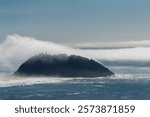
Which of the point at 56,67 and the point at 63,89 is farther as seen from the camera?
the point at 56,67

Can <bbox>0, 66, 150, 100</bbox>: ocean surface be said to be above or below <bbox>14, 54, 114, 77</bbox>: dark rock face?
below

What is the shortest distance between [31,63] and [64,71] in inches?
252

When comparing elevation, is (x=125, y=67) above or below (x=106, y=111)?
above

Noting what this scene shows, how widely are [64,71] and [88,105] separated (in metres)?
13.9

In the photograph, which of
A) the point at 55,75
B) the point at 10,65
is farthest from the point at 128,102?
the point at 55,75

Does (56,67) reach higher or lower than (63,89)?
higher

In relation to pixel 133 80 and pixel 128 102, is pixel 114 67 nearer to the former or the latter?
pixel 133 80

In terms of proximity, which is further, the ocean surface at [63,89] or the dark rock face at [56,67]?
the dark rock face at [56,67]

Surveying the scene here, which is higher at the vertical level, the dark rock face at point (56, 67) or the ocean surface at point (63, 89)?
the dark rock face at point (56, 67)

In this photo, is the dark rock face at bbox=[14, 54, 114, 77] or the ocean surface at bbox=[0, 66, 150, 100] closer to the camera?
the ocean surface at bbox=[0, 66, 150, 100]

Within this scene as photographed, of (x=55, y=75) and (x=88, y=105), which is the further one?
(x=55, y=75)

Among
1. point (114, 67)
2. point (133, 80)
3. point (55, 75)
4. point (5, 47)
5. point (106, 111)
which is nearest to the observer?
point (106, 111)

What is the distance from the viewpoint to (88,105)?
2198cm

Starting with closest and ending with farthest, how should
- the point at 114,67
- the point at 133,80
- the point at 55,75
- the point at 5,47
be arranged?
the point at 5,47 → the point at 114,67 → the point at 133,80 → the point at 55,75
